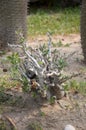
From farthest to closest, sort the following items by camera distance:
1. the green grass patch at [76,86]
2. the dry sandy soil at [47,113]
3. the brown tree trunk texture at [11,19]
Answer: the brown tree trunk texture at [11,19]
the green grass patch at [76,86]
the dry sandy soil at [47,113]

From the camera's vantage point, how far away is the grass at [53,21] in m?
10.3

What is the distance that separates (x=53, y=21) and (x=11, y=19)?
3.65 meters

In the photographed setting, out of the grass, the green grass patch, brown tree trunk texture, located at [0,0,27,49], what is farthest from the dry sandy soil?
the grass

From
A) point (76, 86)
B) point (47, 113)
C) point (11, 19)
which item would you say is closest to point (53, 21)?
point (11, 19)

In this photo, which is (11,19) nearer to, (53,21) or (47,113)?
(47,113)

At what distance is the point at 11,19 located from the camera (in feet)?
25.7

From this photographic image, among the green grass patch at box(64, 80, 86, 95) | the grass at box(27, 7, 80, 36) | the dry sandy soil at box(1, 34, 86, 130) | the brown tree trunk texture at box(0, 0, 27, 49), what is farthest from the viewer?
the grass at box(27, 7, 80, 36)

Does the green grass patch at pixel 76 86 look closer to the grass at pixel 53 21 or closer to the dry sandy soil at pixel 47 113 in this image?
the dry sandy soil at pixel 47 113

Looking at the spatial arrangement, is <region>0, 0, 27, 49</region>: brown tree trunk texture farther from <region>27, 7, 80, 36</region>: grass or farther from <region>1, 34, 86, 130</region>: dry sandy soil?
<region>1, 34, 86, 130</region>: dry sandy soil

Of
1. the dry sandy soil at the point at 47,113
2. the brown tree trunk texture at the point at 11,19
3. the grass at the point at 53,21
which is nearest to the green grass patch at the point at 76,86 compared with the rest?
the dry sandy soil at the point at 47,113

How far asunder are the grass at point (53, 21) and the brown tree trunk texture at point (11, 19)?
1902 millimetres

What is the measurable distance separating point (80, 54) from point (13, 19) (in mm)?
1307

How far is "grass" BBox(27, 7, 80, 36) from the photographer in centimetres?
1034

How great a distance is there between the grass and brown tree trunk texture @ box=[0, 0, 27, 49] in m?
1.90
